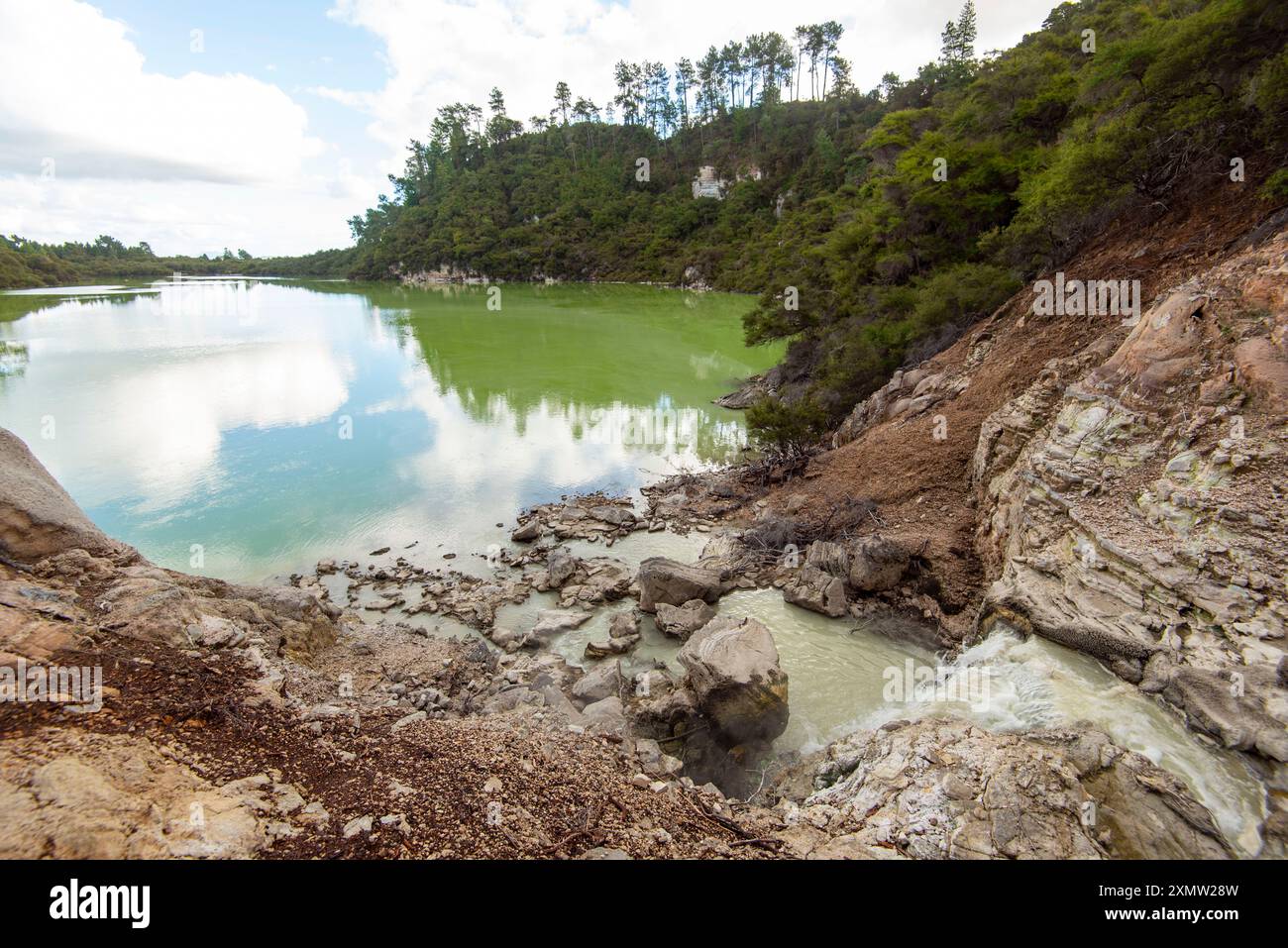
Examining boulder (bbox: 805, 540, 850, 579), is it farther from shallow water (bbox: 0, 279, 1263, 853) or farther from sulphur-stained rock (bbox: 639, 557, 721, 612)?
sulphur-stained rock (bbox: 639, 557, 721, 612)

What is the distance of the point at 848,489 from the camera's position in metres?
12.0

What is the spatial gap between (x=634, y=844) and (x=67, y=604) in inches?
252

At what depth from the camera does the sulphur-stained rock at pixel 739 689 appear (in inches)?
264

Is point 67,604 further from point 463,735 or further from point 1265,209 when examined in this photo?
point 1265,209

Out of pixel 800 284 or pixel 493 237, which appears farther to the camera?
pixel 493 237

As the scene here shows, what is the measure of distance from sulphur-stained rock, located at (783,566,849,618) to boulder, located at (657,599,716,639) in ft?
4.59

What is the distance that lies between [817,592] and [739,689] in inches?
129

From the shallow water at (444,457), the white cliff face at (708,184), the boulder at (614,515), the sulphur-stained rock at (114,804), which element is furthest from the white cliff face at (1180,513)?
the white cliff face at (708,184)

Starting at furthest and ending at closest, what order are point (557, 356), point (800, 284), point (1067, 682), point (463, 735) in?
point (557, 356) → point (800, 284) → point (1067, 682) → point (463, 735)

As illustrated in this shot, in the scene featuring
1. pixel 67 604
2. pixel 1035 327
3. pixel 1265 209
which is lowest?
pixel 67 604

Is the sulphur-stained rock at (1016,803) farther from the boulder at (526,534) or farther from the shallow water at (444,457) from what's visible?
the boulder at (526,534)

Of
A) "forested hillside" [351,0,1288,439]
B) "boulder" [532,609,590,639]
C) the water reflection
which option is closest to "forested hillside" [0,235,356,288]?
the water reflection

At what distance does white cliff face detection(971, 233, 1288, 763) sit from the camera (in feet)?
17.2

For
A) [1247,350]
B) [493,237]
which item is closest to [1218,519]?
[1247,350]
